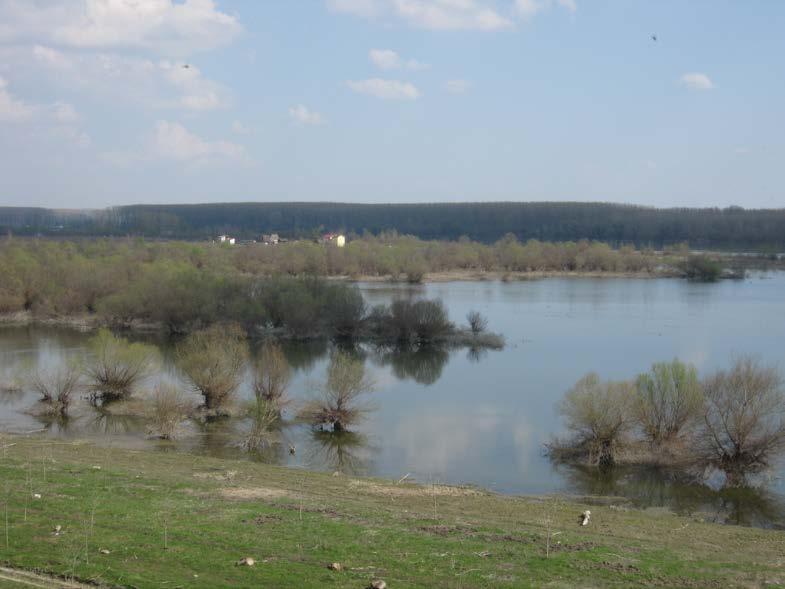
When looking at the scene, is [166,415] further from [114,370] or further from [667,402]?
[667,402]

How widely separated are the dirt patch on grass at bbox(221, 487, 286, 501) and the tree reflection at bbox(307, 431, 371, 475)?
3.87 meters

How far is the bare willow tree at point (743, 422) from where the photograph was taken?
55.7ft

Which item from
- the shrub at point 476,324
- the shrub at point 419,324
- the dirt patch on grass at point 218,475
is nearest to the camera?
the dirt patch on grass at point 218,475

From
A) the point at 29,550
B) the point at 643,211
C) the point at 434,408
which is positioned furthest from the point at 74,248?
the point at 643,211

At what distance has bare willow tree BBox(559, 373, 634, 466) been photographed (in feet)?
59.3

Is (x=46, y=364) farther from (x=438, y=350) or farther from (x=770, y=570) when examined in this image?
(x=770, y=570)

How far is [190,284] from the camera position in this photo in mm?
40969

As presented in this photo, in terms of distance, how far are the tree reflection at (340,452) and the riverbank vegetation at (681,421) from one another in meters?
4.37

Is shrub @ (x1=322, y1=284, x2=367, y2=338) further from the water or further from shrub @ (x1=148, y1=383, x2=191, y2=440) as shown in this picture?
shrub @ (x1=148, y1=383, x2=191, y2=440)

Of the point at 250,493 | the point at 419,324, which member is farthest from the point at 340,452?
the point at 419,324

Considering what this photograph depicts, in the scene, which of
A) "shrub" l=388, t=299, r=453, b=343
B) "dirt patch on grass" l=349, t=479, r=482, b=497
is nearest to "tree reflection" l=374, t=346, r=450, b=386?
"shrub" l=388, t=299, r=453, b=343

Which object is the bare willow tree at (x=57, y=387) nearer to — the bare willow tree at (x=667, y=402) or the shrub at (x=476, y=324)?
the bare willow tree at (x=667, y=402)

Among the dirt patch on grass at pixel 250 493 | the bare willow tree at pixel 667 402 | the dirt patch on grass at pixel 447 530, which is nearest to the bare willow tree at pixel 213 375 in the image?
the dirt patch on grass at pixel 250 493

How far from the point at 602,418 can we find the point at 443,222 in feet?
431
